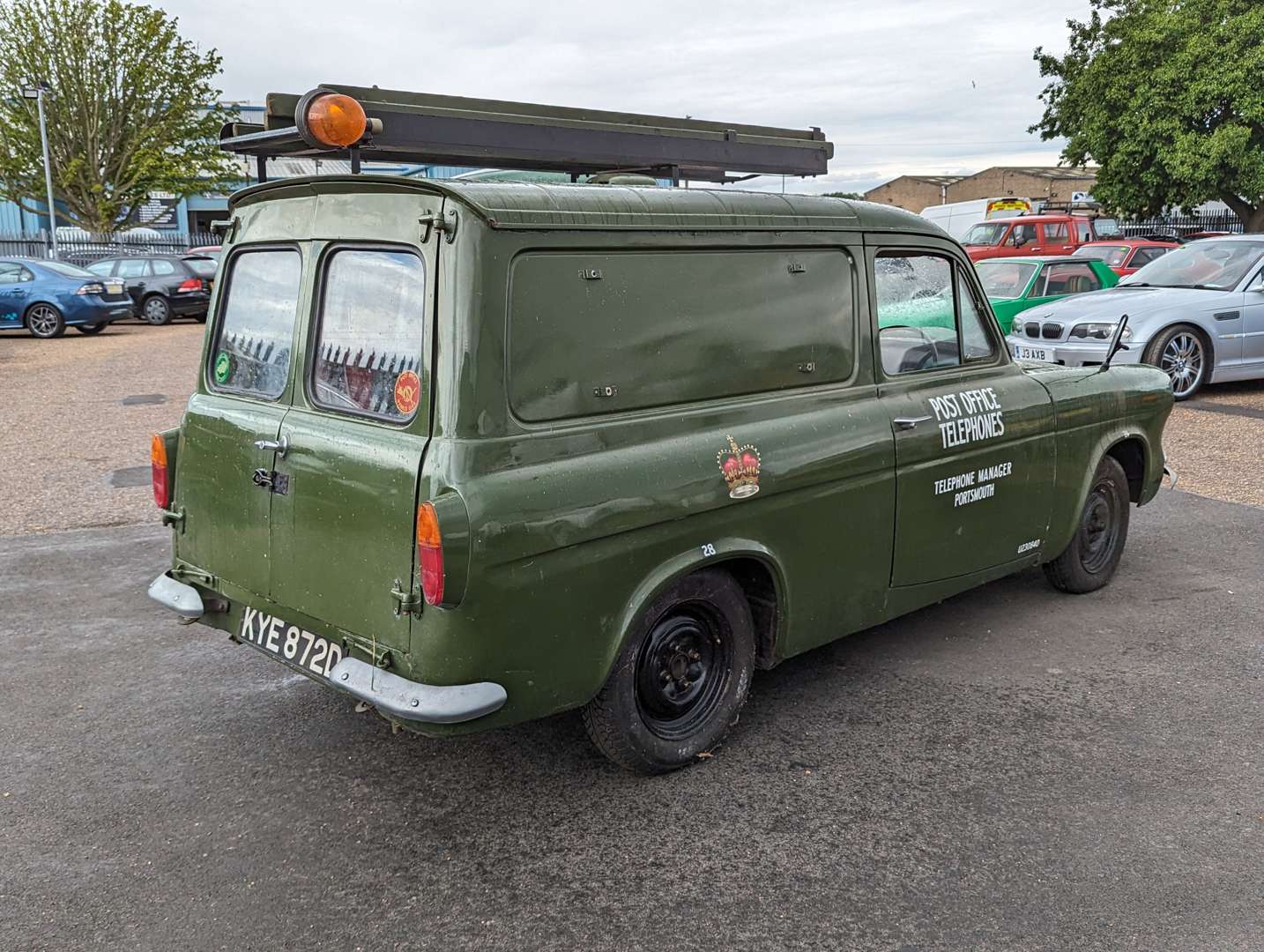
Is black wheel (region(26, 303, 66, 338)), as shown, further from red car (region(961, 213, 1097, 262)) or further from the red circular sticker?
the red circular sticker

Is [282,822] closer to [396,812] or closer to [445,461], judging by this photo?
[396,812]

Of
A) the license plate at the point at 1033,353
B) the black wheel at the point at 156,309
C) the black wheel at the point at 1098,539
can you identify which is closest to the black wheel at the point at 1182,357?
the license plate at the point at 1033,353

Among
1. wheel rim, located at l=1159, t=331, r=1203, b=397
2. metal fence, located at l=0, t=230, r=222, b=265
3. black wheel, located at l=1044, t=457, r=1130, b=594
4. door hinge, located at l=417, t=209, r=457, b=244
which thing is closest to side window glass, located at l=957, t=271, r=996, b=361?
black wheel, located at l=1044, t=457, r=1130, b=594

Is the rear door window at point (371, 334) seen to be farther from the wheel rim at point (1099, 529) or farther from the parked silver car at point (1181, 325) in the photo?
the parked silver car at point (1181, 325)

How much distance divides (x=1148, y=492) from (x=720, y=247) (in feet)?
10.7

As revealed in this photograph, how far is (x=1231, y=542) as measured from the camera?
6.63 m

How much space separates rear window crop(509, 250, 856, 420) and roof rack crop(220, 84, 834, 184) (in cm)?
79

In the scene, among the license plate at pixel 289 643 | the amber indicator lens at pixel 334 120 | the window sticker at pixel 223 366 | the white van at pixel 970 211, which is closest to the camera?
the amber indicator lens at pixel 334 120

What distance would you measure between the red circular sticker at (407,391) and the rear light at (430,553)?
36cm

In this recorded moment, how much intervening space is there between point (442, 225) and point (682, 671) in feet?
5.77

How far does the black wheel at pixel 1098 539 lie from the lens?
562 cm

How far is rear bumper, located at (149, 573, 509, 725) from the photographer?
319cm

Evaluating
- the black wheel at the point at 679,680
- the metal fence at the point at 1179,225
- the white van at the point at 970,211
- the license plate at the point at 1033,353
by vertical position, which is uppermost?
the metal fence at the point at 1179,225

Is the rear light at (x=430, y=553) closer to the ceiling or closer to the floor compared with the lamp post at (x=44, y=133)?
closer to the floor
